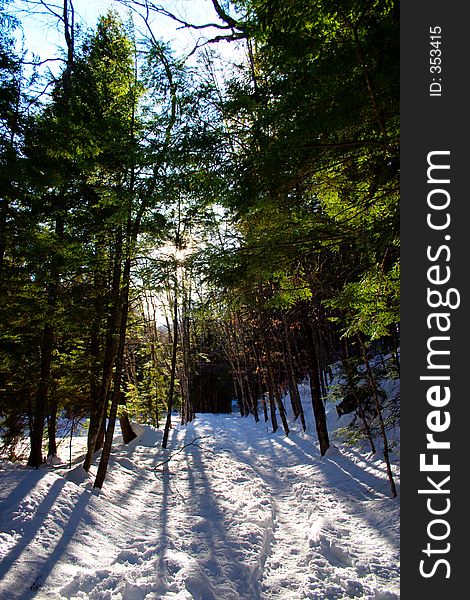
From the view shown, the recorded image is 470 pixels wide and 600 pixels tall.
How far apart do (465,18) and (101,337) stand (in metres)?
11.3

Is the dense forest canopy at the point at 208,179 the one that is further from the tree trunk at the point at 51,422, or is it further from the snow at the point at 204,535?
the snow at the point at 204,535

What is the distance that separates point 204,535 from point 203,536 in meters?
0.05

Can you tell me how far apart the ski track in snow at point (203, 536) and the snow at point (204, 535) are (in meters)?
0.02

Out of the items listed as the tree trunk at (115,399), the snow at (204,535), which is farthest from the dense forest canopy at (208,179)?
the snow at (204,535)

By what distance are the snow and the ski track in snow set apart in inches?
0.8

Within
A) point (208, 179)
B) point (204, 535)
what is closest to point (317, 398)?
point (204, 535)

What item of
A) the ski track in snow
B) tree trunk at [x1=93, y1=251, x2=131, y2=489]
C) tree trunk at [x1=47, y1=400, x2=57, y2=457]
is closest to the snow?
the ski track in snow

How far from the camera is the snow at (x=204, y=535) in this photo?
402cm

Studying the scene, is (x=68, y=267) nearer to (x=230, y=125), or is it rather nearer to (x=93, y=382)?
(x=93, y=382)

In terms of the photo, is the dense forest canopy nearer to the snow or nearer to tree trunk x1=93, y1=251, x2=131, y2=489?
tree trunk x1=93, y1=251, x2=131, y2=489

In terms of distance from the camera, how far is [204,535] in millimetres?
5809

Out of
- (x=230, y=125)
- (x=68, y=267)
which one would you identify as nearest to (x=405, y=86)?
(x=230, y=125)

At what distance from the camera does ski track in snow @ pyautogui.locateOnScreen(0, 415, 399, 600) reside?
401 centimetres

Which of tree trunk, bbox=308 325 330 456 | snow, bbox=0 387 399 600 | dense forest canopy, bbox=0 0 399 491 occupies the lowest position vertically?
snow, bbox=0 387 399 600
